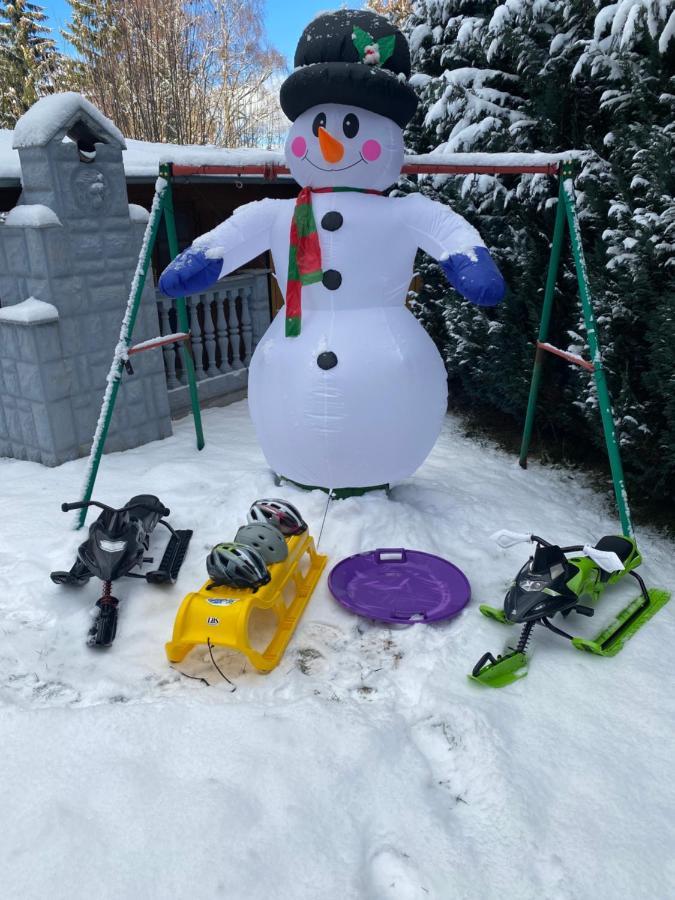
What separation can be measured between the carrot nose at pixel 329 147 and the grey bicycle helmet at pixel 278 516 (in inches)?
70.8

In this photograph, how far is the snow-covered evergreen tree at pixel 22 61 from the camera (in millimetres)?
19547

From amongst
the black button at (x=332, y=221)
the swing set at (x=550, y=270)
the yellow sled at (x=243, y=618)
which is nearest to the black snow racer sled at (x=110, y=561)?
the yellow sled at (x=243, y=618)

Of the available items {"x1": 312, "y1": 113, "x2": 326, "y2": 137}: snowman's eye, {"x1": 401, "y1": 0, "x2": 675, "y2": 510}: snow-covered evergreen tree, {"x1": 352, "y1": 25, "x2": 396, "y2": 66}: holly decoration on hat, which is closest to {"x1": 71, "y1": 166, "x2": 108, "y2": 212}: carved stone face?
{"x1": 312, "y1": 113, "x2": 326, "y2": 137}: snowman's eye

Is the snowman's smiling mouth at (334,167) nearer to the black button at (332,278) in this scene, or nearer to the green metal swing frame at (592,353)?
the black button at (332,278)

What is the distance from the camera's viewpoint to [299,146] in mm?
3576

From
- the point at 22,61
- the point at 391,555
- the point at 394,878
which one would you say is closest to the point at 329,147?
the point at 391,555

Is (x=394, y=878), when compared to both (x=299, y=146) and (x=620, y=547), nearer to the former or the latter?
(x=620, y=547)

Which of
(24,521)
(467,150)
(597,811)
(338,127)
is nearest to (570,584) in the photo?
(597,811)

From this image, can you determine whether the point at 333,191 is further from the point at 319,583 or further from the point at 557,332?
the point at 557,332

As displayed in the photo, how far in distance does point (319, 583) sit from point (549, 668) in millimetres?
1176

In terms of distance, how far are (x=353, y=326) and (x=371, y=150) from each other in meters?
0.91

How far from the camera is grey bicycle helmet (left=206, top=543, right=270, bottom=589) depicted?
9.39 feet

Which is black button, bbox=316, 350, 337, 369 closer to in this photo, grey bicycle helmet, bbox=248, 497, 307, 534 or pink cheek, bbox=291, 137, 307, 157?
grey bicycle helmet, bbox=248, 497, 307, 534

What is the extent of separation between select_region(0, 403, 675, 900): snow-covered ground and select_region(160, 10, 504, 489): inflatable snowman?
2.34 ft
